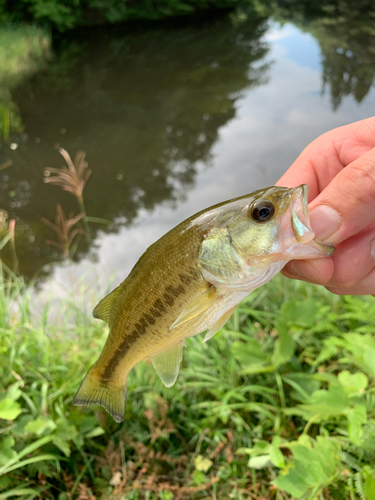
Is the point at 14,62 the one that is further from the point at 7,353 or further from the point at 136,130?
the point at 7,353

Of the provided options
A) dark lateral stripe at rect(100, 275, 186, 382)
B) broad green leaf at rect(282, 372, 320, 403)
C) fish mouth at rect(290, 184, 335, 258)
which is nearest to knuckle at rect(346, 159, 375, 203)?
fish mouth at rect(290, 184, 335, 258)

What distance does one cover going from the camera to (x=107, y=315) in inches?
70.8

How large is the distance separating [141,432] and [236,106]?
13763 mm

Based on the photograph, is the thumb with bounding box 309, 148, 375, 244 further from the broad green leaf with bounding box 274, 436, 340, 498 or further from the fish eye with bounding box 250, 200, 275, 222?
the broad green leaf with bounding box 274, 436, 340, 498

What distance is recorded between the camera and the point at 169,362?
1709 millimetres

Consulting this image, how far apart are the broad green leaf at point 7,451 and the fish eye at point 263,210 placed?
2467mm

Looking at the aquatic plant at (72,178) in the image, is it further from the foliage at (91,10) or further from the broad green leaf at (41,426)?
the foliage at (91,10)

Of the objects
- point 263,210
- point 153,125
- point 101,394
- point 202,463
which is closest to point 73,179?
point 101,394

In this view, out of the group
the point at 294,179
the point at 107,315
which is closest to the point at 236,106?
the point at 294,179

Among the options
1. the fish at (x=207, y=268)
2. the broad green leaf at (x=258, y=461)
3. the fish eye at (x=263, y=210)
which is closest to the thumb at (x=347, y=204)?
the fish at (x=207, y=268)

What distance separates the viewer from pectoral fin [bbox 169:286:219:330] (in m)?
1.47

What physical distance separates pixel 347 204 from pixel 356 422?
1.27 meters

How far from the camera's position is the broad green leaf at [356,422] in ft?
5.90

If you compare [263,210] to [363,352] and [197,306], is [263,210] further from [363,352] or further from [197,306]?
[363,352]
